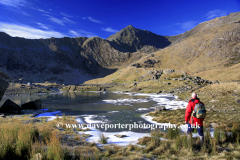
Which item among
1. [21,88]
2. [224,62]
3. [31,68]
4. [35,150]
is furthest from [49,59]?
[35,150]

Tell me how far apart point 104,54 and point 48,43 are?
6856cm

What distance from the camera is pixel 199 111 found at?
638 cm

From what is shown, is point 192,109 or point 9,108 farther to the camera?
point 9,108

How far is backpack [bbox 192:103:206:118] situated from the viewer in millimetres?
6355

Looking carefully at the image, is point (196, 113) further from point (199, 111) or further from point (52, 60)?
point (52, 60)

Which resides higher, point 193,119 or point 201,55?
point 201,55

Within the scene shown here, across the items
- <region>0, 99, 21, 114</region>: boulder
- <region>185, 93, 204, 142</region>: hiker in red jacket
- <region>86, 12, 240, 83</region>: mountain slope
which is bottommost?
<region>0, 99, 21, 114</region>: boulder

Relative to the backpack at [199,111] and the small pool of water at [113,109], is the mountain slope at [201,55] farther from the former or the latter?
the backpack at [199,111]

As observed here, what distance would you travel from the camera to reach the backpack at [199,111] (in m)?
6.36

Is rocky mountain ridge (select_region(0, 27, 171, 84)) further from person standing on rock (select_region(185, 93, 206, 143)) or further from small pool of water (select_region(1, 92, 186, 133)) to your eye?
person standing on rock (select_region(185, 93, 206, 143))

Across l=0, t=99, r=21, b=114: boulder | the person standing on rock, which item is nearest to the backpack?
the person standing on rock

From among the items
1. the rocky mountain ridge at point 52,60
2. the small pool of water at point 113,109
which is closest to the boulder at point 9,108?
the small pool of water at point 113,109

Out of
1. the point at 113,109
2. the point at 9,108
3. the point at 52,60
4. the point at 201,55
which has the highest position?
the point at 52,60

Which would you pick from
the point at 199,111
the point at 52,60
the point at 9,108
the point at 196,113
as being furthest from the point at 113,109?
the point at 52,60
